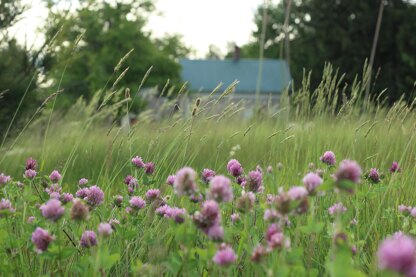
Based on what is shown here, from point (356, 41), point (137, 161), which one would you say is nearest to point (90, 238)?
point (137, 161)

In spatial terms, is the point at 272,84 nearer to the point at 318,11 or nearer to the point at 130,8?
the point at 318,11

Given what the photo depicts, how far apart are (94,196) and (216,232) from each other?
0.75m

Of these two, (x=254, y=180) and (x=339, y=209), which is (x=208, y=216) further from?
(x=254, y=180)

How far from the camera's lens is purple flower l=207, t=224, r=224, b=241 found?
48.2 inches

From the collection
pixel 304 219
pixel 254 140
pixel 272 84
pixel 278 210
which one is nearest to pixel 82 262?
pixel 278 210

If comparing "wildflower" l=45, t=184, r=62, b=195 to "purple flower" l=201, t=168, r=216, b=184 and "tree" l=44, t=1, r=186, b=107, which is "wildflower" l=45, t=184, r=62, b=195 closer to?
"purple flower" l=201, t=168, r=216, b=184

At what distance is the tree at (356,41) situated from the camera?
25.7 metres

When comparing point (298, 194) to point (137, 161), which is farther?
point (137, 161)

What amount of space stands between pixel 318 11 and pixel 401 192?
27.4 meters

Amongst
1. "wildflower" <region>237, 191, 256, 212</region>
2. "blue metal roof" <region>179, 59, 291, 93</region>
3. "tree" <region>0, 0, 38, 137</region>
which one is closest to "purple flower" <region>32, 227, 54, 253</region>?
"wildflower" <region>237, 191, 256, 212</region>

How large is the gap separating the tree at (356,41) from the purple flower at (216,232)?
23850 millimetres

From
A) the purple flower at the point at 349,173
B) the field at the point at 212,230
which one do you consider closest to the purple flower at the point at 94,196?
the field at the point at 212,230

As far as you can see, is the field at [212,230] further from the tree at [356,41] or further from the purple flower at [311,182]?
the tree at [356,41]

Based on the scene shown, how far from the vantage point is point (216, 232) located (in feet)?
4.02
